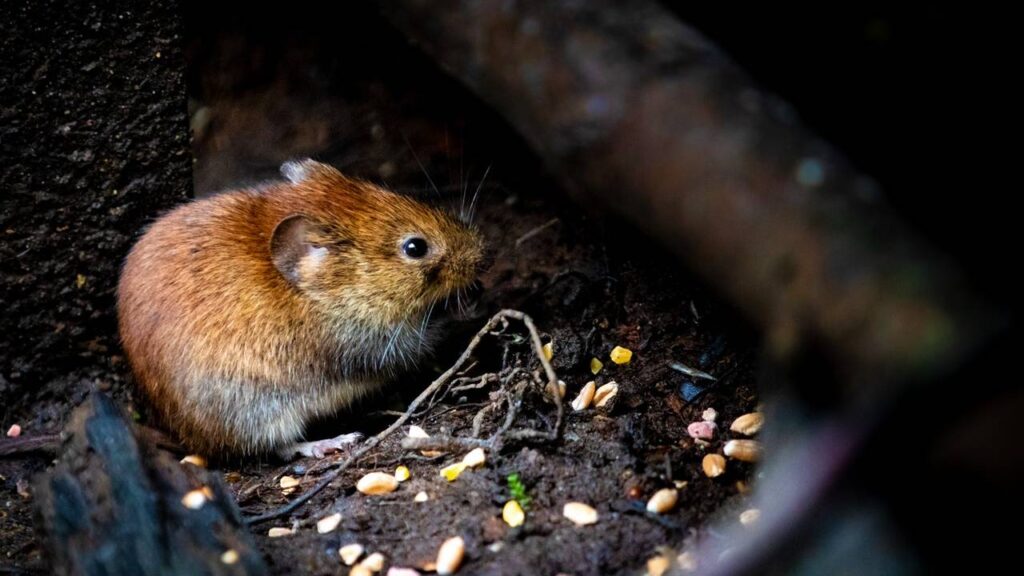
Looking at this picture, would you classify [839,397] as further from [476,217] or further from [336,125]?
[336,125]

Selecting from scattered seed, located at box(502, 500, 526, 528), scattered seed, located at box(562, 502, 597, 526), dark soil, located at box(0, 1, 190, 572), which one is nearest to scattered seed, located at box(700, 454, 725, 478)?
scattered seed, located at box(562, 502, 597, 526)

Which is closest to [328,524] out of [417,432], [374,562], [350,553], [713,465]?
[350,553]

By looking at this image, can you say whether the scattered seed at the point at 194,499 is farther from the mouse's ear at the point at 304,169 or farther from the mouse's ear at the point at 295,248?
the mouse's ear at the point at 304,169

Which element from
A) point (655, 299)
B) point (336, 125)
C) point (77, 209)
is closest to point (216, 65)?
point (336, 125)

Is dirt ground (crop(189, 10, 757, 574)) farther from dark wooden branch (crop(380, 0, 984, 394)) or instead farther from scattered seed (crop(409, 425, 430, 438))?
dark wooden branch (crop(380, 0, 984, 394))

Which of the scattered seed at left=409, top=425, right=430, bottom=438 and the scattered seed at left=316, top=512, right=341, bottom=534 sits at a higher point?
the scattered seed at left=316, top=512, right=341, bottom=534

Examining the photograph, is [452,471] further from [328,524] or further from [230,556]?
[230,556]
